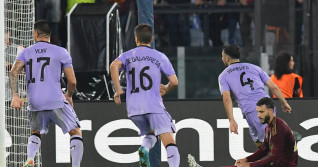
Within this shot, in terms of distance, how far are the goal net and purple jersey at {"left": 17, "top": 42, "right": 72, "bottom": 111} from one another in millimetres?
1974

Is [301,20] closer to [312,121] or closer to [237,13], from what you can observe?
[237,13]

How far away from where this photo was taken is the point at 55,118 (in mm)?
12617

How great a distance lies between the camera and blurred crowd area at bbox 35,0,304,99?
17.2 m

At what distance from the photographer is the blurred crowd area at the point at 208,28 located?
56.3 feet

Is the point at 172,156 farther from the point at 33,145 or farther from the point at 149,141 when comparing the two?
the point at 33,145

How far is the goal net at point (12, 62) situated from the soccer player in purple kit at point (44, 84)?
74.5 inches

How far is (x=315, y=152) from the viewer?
14570 mm

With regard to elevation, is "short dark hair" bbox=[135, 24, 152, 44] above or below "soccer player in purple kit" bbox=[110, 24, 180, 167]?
above

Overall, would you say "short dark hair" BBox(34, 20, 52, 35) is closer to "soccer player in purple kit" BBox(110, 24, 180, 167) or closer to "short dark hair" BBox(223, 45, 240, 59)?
"soccer player in purple kit" BBox(110, 24, 180, 167)

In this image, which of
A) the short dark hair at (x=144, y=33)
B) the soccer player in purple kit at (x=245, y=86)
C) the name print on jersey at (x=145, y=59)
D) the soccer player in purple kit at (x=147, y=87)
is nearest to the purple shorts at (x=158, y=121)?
the soccer player in purple kit at (x=147, y=87)

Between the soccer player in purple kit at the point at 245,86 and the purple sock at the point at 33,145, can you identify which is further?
the soccer player in purple kit at the point at 245,86

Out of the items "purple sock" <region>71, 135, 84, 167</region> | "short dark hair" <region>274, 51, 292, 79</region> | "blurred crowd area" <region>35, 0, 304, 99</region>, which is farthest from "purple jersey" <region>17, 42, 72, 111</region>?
"blurred crowd area" <region>35, 0, 304, 99</region>

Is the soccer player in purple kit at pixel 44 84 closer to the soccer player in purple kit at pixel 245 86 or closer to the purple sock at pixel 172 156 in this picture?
the purple sock at pixel 172 156

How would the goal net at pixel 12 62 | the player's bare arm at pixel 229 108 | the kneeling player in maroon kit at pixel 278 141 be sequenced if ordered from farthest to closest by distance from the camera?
the goal net at pixel 12 62 → the player's bare arm at pixel 229 108 → the kneeling player in maroon kit at pixel 278 141
